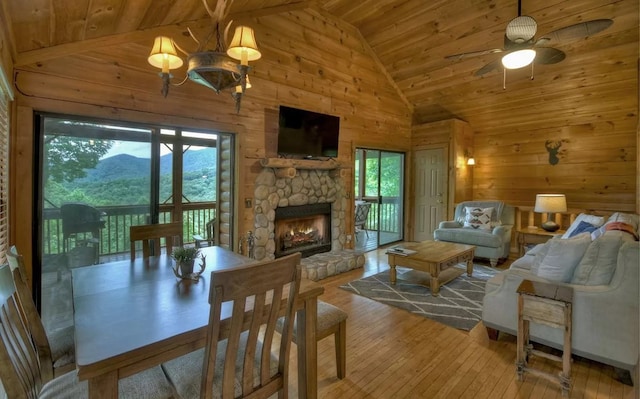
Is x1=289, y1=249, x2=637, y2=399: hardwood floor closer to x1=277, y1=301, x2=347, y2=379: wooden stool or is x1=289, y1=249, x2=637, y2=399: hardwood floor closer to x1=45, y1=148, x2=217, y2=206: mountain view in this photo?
x1=277, y1=301, x2=347, y2=379: wooden stool

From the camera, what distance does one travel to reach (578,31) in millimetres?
2523

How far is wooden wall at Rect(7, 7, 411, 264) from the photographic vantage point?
2.81 meters

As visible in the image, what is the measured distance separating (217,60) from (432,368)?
2586 mm

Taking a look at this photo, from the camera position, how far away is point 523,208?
5.61m

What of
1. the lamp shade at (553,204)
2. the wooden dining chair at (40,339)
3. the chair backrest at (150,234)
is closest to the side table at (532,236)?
the lamp shade at (553,204)

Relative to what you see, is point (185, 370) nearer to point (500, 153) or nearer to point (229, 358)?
point (229, 358)

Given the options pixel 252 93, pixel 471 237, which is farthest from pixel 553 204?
pixel 252 93

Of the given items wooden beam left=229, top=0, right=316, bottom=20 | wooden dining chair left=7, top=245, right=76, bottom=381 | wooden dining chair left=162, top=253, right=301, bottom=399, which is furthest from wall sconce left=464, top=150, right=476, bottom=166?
wooden dining chair left=7, top=245, right=76, bottom=381

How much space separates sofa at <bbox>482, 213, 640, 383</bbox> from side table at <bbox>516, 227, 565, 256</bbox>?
2469 millimetres

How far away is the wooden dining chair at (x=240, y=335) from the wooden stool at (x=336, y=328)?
508 mm

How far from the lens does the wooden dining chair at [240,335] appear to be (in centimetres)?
126

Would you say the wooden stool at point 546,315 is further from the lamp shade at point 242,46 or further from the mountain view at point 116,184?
the mountain view at point 116,184

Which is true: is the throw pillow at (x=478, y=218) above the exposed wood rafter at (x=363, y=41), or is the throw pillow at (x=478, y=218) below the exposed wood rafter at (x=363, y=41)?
below

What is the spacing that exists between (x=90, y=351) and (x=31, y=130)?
260cm
